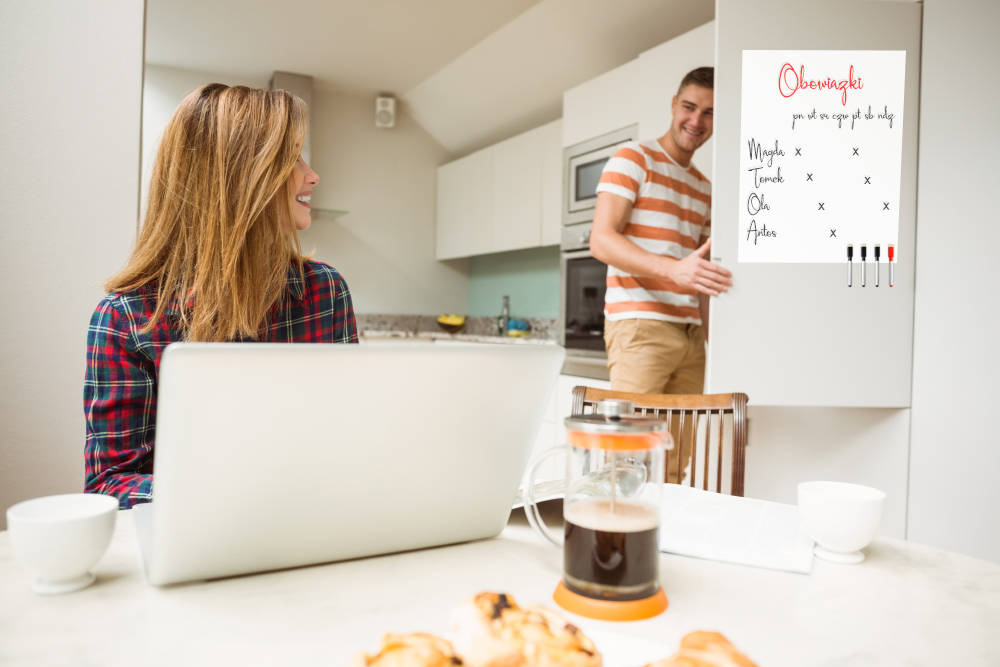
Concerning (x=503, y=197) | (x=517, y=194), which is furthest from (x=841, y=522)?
(x=503, y=197)

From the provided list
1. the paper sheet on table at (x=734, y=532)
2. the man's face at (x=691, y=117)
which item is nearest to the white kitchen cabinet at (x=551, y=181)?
the man's face at (x=691, y=117)

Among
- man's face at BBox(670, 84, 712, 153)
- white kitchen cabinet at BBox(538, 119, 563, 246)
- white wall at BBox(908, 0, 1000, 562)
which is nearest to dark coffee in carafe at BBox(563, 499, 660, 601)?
white wall at BBox(908, 0, 1000, 562)

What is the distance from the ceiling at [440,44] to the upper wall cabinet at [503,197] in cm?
24

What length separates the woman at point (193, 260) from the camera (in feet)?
2.89

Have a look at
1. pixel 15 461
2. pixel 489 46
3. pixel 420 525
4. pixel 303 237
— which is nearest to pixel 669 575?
pixel 420 525

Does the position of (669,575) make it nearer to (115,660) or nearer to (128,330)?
(115,660)

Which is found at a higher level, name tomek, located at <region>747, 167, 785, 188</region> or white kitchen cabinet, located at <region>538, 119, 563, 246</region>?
white kitchen cabinet, located at <region>538, 119, 563, 246</region>

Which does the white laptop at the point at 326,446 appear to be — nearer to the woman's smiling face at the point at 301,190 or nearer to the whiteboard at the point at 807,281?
the woman's smiling face at the point at 301,190

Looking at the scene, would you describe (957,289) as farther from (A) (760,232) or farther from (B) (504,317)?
(B) (504,317)

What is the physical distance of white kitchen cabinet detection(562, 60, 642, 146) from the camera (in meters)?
2.83

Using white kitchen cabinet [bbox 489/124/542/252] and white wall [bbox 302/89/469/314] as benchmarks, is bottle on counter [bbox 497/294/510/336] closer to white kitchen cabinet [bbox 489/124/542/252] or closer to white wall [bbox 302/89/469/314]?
white kitchen cabinet [bbox 489/124/542/252]

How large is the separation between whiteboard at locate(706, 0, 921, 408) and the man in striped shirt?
6.2 inches

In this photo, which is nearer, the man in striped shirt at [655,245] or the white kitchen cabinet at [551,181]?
the man in striped shirt at [655,245]

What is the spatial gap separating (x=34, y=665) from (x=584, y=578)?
1.20 feet
